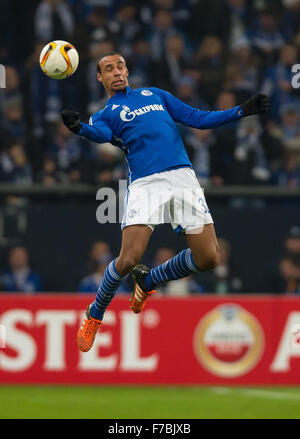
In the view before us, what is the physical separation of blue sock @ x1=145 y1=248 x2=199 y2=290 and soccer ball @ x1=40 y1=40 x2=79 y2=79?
1.81m

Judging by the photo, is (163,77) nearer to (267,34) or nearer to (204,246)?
(267,34)

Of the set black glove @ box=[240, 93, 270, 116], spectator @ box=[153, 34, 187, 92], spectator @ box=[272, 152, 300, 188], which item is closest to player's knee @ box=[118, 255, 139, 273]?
black glove @ box=[240, 93, 270, 116]

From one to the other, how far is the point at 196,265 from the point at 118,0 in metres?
8.58

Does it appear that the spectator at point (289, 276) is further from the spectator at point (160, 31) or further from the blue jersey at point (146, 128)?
the blue jersey at point (146, 128)

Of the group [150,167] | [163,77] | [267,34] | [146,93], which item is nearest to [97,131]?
[150,167]

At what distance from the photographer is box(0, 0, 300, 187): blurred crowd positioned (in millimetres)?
13664

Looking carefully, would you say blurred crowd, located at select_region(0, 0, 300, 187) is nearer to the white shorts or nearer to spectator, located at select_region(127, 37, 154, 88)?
spectator, located at select_region(127, 37, 154, 88)

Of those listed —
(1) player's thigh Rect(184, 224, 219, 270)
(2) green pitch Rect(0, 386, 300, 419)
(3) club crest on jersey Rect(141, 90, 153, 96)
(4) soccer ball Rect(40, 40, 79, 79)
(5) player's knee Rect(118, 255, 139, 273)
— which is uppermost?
(4) soccer ball Rect(40, 40, 79, 79)

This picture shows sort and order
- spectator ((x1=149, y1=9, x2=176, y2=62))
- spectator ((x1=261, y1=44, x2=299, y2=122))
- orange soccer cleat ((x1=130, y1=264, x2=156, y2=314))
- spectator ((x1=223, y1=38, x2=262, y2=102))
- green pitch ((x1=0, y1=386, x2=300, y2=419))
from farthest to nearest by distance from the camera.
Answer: spectator ((x1=149, y1=9, x2=176, y2=62)), spectator ((x1=261, y1=44, x2=299, y2=122)), spectator ((x1=223, y1=38, x2=262, y2=102)), green pitch ((x1=0, y1=386, x2=300, y2=419)), orange soccer cleat ((x1=130, y1=264, x2=156, y2=314))

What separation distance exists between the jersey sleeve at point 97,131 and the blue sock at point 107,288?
108 cm

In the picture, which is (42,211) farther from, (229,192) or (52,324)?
(229,192)

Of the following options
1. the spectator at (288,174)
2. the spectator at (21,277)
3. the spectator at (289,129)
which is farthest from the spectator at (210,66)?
the spectator at (21,277)

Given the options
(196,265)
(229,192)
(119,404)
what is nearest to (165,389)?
(119,404)

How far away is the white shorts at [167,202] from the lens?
8102 millimetres
